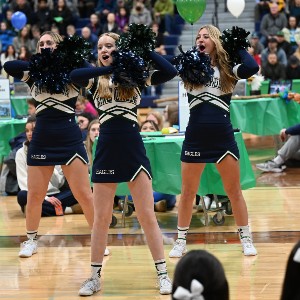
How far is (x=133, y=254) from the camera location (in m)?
6.31

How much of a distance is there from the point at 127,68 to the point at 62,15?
45.6 feet

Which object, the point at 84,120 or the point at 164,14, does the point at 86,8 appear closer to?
the point at 164,14

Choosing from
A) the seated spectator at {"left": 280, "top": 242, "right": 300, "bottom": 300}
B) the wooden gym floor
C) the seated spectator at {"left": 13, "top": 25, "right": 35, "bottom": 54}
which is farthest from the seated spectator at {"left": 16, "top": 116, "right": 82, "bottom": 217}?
the seated spectator at {"left": 13, "top": 25, "right": 35, "bottom": 54}

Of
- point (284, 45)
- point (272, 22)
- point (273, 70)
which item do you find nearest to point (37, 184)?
point (273, 70)

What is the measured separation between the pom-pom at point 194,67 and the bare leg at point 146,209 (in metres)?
0.90

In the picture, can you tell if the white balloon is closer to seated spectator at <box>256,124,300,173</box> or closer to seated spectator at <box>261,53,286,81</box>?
seated spectator at <box>261,53,286,81</box>

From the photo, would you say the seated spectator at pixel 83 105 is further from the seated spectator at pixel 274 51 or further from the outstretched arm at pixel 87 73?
the outstretched arm at pixel 87 73

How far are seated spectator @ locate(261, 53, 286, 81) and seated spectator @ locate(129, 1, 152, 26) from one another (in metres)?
4.32

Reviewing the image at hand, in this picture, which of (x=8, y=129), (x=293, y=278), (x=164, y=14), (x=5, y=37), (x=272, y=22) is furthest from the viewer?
(x=5, y=37)

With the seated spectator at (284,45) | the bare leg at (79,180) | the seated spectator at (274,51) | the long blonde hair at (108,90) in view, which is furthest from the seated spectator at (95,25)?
the long blonde hair at (108,90)

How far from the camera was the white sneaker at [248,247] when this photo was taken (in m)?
6.12

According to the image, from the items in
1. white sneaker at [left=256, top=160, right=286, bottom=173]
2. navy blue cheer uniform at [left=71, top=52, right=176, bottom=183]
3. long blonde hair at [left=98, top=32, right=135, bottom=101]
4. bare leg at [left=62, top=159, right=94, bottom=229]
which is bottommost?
white sneaker at [left=256, top=160, right=286, bottom=173]

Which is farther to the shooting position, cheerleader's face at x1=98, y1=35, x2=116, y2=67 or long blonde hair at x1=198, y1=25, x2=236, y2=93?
long blonde hair at x1=198, y1=25, x2=236, y2=93

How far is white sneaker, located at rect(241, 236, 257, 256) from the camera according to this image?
612cm
